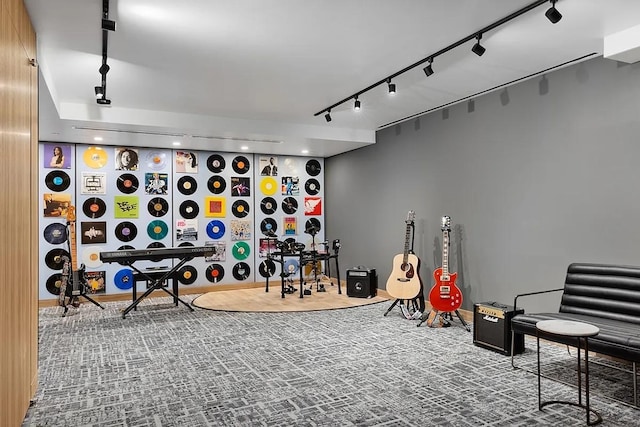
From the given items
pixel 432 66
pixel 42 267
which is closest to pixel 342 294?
pixel 432 66

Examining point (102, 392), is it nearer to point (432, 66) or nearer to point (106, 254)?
point (106, 254)

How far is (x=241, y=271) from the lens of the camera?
8.31 m

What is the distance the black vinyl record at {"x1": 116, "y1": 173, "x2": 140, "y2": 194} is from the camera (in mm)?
7395

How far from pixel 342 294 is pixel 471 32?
4833 mm

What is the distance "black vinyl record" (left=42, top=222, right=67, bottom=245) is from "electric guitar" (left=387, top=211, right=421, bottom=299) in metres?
5.12

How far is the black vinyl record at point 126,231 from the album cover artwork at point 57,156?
1.21 meters

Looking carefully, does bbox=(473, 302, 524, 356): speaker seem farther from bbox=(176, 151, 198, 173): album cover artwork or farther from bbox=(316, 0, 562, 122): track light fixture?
bbox=(176, 151, 198, 173): album cover artwork

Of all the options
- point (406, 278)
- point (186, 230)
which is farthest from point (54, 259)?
point (406, 278)

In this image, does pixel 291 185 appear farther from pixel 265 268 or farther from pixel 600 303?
pixel 600 303

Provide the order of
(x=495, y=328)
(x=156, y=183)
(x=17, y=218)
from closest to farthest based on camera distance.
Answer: (x=17, y=218)
(x=495, y=328)
(x=156, y=183)

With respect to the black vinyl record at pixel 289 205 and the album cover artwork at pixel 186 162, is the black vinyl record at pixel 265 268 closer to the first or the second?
the black vinyl record at pixel 289 205

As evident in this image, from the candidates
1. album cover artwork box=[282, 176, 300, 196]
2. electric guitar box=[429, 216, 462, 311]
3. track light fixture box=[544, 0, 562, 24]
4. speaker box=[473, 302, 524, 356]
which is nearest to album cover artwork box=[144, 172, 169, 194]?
album cover artwork box=[282, 176, 300, 196]

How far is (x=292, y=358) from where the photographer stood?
4.15 m

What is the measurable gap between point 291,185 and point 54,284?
436 centimetres
